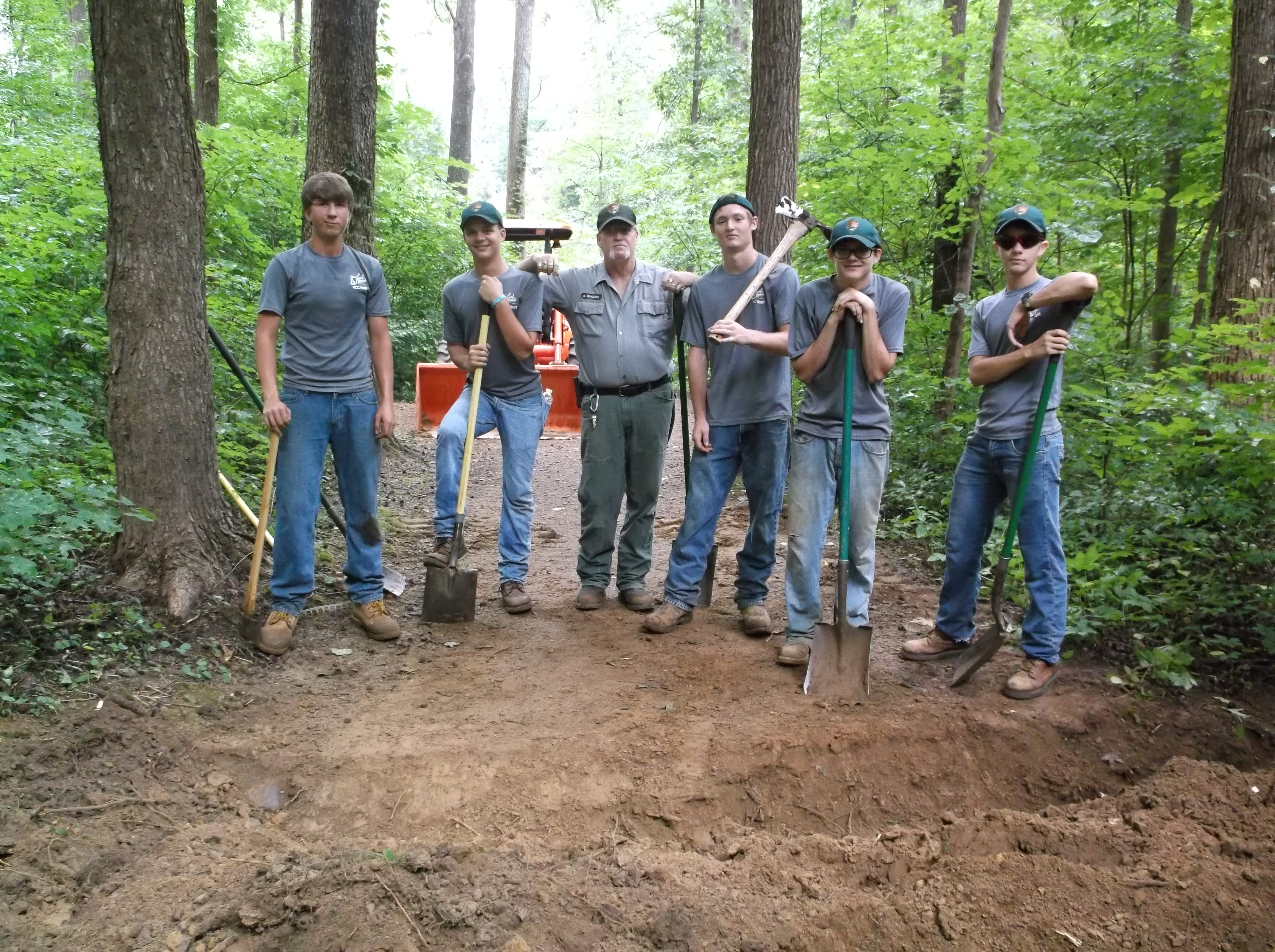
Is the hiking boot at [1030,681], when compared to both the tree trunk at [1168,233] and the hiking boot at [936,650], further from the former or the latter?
the tree trunk at [1168,233]

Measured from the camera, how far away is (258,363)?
402 cm

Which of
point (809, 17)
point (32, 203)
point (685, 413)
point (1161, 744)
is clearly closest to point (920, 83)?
point (809, 17)

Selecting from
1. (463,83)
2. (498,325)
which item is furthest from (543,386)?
(463,83)

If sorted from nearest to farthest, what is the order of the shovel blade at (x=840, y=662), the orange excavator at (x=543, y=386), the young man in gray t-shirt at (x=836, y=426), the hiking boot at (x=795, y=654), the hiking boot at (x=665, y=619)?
the shovel blade at (x=840, y=662)
the young man in gray t-shirt at (x=836, y=426)
the hiking boot at (x=795, y=654)
the hiking boot at (x=665, y=619)
the orange excavator at (x=543, y=386)

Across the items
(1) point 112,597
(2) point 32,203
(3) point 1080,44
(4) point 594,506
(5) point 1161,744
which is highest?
(3) point 1080,44

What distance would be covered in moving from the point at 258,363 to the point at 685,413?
92.7 inches

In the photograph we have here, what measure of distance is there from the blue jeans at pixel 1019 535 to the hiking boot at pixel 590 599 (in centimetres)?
188

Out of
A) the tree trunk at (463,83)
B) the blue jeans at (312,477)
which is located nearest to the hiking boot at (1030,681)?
the blue jeans at (312,477)

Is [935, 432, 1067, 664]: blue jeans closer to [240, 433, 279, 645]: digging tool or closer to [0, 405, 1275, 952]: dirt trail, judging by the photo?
[0, 405, 1275, 952]: dirt trail

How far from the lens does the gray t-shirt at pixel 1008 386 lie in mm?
3836

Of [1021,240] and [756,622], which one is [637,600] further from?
[1021,240]

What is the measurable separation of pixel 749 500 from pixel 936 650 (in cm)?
122

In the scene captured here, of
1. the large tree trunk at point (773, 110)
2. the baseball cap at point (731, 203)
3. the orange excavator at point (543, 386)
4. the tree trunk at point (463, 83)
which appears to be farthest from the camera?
the tree trunk at point (463, 83)

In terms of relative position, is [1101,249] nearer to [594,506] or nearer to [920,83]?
[920,83]
